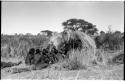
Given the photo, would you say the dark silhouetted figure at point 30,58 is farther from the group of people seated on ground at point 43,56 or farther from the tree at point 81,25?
the tree at point 81,25

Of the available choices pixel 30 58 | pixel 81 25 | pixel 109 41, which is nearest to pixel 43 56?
pixel 30 58

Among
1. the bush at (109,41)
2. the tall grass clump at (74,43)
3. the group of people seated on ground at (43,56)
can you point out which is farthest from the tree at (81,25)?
the group of people seated on ground at (43,56)

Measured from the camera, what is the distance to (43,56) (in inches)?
267

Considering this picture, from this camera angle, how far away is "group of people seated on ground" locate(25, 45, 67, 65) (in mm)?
6670

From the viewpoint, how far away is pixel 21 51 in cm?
1056

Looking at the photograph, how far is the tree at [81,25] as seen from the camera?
18.0m

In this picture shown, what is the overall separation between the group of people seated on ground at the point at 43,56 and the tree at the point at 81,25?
10716 mm

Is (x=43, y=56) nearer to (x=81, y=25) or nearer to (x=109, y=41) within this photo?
(x=109, y=41)

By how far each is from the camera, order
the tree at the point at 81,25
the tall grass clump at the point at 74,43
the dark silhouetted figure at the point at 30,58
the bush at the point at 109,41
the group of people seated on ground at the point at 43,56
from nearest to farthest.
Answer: the group of people seated on ground at the point at 43,56 → the dark silhouetted figure at the point at 30,58 → the tall grass clump at the point at 74,43 → the bush at the point at 109,41 → the tree at the point at 81,25

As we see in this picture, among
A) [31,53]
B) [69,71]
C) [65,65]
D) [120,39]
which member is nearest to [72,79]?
[69,71]

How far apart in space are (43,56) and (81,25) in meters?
11.6

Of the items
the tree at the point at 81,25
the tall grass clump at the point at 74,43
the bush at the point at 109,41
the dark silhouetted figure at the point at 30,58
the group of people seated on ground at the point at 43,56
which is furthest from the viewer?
the tree at the point at 81,25

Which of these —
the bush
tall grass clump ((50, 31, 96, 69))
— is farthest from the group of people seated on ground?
the bush

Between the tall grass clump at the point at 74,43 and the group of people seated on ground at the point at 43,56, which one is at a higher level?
the tall grass clump at the point at 74,43
